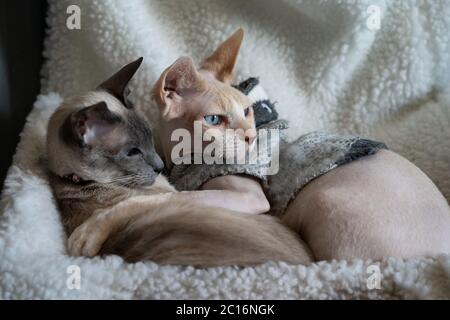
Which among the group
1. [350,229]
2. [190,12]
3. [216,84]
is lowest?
[350,229]

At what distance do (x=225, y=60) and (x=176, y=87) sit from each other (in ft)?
0.58

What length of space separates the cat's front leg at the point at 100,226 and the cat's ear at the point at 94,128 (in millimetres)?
127

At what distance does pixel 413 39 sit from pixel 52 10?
945mm

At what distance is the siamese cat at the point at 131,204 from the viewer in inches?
35.0

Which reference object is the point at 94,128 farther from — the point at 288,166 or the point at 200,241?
the point at 288,166

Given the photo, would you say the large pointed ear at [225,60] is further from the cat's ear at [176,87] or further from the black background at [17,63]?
the black background at [17,63]

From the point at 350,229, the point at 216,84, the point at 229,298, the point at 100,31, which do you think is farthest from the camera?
the point at 100,31

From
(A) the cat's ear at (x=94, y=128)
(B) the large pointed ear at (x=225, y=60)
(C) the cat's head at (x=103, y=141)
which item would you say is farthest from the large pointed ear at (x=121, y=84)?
(B) the large pointed ear at (x=225, y=60)

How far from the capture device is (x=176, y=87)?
1.21 metres

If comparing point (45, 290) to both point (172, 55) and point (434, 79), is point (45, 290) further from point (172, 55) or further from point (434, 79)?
point (434, 79)

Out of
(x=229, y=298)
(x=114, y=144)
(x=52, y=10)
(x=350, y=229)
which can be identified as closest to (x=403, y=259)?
(x=350, y=229)

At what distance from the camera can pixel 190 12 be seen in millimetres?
1495

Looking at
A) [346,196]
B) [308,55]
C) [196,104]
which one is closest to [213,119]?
[196,104]

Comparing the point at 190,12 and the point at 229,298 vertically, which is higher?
the point at 190,12
